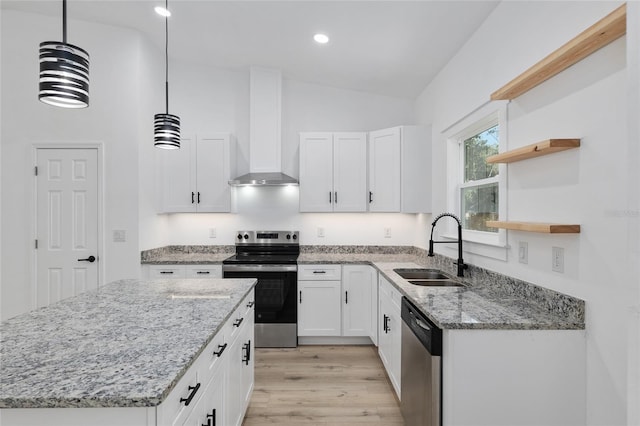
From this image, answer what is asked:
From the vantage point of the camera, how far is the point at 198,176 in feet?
12.1

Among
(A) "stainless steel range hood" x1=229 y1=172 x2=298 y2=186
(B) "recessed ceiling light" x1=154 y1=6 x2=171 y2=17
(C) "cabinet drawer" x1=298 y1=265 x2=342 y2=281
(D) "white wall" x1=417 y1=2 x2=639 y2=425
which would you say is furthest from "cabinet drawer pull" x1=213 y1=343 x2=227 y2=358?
(B) "recessed ceiling light" x1=154 y1=6 x2=171 y2=17

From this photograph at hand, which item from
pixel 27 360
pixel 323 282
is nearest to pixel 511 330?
pixel 27 360

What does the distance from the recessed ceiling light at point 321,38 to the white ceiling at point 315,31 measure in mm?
70

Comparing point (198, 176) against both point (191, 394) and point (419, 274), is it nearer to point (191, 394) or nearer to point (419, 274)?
point (419, 274)

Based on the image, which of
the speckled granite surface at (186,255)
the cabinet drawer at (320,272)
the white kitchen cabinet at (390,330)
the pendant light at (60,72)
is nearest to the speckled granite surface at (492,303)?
the white kitchen cabinet at (390,330)

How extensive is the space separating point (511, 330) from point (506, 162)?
993mm

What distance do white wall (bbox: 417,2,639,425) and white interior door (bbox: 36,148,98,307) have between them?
12.4 feet

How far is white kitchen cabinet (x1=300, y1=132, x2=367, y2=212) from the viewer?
3.72 metres

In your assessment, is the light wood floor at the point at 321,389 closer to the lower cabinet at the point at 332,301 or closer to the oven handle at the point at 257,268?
the lower cabinet at the point at 332,301

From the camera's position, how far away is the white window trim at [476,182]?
203cm

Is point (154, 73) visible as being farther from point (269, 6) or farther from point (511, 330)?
point (511, 330)

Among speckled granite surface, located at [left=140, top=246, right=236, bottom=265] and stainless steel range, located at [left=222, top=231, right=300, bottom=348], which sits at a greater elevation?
speckled granite surface, located at [left=140, top=246, right=236, bottom=265]

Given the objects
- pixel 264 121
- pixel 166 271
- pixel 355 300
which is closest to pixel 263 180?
pixel 264 121

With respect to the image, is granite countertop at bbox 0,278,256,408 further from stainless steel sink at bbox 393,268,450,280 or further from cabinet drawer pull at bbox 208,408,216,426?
stainless steel sink at bbox 393,268,450,280
